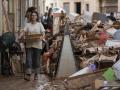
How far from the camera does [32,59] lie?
13.1 m

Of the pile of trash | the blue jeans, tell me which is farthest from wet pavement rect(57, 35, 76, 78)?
the blue jeans

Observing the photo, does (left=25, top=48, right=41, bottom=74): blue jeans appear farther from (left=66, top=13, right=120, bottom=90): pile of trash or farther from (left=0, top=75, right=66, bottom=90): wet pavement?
(left=66, top=13, right=120, bottom=90): pile of trash

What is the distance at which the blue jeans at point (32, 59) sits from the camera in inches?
506

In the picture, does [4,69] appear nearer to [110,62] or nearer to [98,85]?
[110,62]

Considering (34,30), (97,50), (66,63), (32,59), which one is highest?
(34,30)

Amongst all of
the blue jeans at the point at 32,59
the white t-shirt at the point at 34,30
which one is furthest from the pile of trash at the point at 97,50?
the white t-shirt at the point at 34,30

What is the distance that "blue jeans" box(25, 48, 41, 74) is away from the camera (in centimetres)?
1284

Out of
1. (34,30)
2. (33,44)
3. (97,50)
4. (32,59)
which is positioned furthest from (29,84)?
(97,50)

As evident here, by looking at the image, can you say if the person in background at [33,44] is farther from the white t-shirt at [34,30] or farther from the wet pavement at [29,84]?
the wet pavement at [29,84]

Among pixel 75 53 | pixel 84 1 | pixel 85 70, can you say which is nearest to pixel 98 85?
pixel 85 70

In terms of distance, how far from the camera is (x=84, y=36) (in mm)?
16531

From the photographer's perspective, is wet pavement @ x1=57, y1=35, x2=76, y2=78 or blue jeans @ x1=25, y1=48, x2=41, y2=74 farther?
wet pavement @ x1=57, y1=35, x2=76, y2=78

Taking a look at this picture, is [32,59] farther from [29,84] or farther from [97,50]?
[97,50]

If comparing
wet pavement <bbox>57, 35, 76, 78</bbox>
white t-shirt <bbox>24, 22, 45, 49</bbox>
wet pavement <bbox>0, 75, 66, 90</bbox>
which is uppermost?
white t-shirt <bbox>24, 22, 45, 49</bbox>
